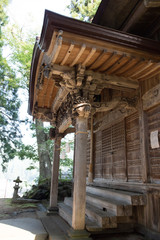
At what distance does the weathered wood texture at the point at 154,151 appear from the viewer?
12.6 feet

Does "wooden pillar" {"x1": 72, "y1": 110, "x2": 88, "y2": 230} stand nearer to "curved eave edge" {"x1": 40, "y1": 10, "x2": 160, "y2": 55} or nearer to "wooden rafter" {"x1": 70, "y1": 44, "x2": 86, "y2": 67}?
"wooden rafter" {"x1": 70, "y1": 44, "x2": 86, "y2": 67}

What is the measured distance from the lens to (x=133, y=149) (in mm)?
4707

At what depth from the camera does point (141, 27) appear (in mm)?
4820

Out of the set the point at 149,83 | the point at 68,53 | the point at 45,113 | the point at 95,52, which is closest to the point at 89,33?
the point at 95,52

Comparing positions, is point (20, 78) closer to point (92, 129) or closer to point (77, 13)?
point (77, 13)

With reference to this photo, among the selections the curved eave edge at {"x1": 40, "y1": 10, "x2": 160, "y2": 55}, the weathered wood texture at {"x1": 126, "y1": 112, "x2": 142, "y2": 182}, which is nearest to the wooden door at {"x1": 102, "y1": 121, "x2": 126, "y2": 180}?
the weathered wood texture at {"x1": 126, "y1": 112, "x2": 142, "y2": 182}

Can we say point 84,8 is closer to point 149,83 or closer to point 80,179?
point 149,83

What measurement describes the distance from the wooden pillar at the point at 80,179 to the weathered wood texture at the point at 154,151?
1.56 m

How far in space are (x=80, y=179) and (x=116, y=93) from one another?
3245 millimetres

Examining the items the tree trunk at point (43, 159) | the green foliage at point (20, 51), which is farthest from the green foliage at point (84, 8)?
the tree trunk at point (43, 159)

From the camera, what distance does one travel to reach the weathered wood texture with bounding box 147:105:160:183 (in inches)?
151

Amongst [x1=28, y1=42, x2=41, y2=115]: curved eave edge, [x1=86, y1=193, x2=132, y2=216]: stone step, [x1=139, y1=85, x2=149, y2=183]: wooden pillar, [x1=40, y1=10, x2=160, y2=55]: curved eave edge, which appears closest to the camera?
[x1=40, y1=10, x2=160, y2=55]: curved eave edge

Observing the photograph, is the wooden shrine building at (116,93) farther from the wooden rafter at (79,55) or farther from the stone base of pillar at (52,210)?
the stone base of pillar at (52,210)

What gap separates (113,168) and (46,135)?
420 inches
